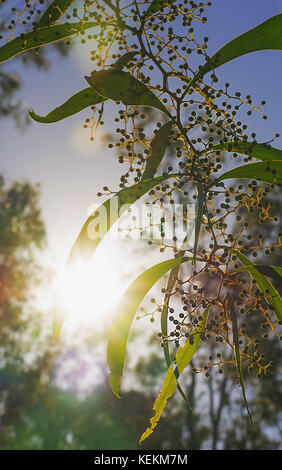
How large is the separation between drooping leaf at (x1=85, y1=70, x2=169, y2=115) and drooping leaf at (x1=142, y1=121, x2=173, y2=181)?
9 cm

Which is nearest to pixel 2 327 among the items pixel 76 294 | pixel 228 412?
pixel 228 412

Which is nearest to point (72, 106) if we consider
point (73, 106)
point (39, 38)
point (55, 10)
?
point (73, 106)

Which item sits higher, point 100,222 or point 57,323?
point 100,222

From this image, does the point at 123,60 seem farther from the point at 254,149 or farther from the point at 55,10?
the point at 254,149

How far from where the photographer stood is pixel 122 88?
4.24ft

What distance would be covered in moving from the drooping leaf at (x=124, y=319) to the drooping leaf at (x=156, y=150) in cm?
35

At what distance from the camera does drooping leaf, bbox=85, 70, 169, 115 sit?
125cm

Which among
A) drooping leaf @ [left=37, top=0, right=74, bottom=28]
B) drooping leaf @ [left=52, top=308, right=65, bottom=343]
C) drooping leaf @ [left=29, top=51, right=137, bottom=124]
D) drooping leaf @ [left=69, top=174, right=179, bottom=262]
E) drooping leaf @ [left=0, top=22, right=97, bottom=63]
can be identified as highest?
drooping leaf @ [left=37, top=0, right=74, bottom=28]

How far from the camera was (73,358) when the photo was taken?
23.3 meters

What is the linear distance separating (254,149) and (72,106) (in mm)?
733

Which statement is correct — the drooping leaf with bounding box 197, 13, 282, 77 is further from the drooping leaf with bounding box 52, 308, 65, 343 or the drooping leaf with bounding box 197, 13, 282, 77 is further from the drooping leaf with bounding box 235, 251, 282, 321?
the drooping leaf with bounding box 52, 308, 65, 343

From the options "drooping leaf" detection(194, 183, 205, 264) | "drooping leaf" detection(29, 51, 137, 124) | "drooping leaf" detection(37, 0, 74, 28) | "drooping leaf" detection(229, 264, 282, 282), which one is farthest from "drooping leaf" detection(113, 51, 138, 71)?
"drooping leaf" detection(229, 264, 282, 282)

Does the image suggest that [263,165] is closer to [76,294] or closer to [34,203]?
[76,294]

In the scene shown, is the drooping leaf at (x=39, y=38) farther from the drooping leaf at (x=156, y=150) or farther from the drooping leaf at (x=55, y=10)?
the drooping leaf at (x=156, y=150)
